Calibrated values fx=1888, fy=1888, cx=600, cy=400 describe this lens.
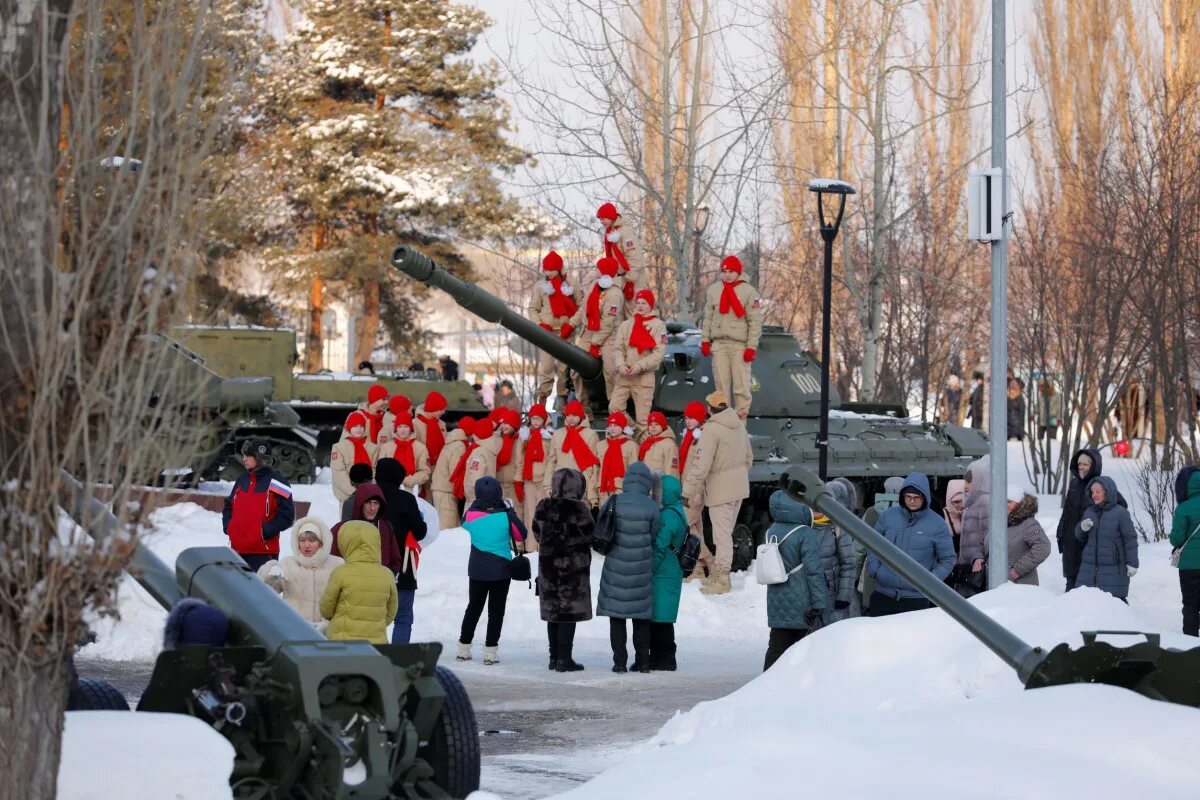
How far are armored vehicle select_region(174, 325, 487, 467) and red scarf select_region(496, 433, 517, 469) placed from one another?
7856 millimetres

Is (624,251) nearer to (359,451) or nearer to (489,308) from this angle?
(489,308)

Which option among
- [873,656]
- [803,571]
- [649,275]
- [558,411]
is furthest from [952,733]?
[649,275]

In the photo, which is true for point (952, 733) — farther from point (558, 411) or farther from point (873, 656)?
point (558, 411)

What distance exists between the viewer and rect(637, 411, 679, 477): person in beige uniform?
65.1ft

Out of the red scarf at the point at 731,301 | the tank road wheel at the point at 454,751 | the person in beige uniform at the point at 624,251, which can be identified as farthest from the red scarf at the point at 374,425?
the tank road wheel at the point at 454,751

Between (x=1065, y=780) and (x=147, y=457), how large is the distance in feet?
11.2

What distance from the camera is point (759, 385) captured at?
2252cm

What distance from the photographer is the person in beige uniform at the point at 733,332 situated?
68.9 ft

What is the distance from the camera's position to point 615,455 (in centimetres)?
1980

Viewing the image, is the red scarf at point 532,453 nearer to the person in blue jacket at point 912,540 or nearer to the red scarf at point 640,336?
the red scarf at point 640,336

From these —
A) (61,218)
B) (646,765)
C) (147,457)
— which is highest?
(61,218)

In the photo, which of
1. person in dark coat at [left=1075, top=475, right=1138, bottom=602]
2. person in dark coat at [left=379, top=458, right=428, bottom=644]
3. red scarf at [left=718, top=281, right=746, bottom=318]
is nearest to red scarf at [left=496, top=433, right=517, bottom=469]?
red scarf at [left=718, top=281, right=746, bottom=318]

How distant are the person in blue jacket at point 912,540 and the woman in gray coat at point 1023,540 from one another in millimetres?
1297

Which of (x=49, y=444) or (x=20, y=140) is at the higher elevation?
(x=20, y=140)
